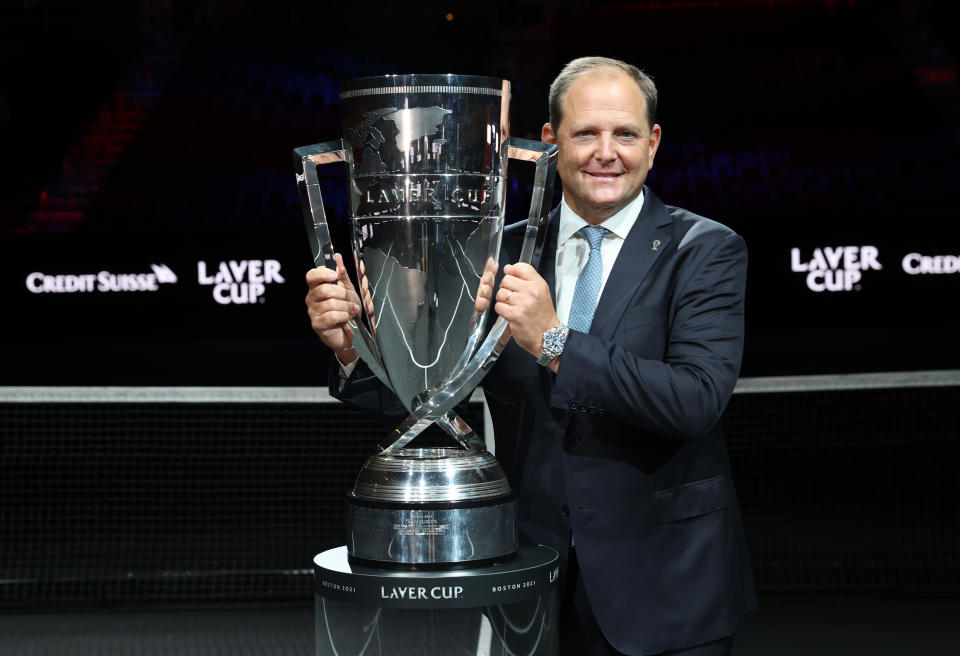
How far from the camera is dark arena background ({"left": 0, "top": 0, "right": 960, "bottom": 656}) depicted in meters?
5.00

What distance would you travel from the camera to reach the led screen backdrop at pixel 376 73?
732 cm

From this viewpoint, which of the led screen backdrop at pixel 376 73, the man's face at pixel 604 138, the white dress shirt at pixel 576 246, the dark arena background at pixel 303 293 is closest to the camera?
the man's face at pixel 604 138

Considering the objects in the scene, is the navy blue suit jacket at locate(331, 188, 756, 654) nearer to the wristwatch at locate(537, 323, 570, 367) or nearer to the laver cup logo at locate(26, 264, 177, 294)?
the wristwatch at locate(537, 323, 570, 367)

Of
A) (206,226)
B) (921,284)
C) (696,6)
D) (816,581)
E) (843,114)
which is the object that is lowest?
(816,581)

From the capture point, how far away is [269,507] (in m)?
6.68

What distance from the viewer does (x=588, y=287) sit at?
71.6 inches

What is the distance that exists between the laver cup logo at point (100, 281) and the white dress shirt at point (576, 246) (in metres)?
4.75

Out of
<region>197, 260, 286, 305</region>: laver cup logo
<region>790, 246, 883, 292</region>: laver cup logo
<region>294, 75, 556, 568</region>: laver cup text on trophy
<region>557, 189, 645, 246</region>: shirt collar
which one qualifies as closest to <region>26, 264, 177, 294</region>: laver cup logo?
<region>197, 260, 286, 305</region>: laver cup logo

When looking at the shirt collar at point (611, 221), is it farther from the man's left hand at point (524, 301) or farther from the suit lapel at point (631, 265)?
the man's left hand at point (524, 301)

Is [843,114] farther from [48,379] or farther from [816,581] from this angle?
[48,379]

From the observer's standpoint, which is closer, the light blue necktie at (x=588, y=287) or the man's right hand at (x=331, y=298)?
the man's right hand at (x=331, y=298)

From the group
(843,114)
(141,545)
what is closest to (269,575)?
(141,545)

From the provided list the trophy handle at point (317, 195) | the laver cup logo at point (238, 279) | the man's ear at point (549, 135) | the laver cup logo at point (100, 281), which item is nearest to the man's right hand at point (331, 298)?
the trophy handle at point (317, 195)

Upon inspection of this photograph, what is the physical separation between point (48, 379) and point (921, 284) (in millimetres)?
5162
